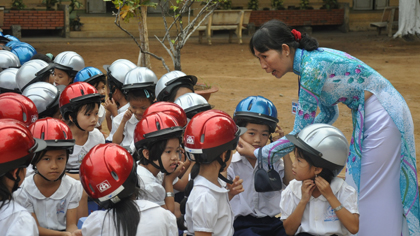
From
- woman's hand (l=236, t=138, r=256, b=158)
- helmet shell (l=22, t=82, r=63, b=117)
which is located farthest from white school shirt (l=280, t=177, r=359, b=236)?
helmet shell (l=22, t=82, r=63, b=117)

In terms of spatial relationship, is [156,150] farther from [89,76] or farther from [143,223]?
[89,76]

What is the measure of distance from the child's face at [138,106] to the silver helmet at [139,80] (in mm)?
133

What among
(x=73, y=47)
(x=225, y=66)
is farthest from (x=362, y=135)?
(x=73, y=47)

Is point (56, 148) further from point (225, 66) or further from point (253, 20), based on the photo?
point (253, 20)

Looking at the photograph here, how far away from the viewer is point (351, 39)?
19266 mm

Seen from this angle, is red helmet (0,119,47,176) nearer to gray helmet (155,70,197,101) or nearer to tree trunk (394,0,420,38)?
gray helmet (155,70,197,101)

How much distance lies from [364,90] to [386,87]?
0.15 meters

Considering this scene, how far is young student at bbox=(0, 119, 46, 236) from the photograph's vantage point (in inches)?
99.7

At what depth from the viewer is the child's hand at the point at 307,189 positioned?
2.99 m

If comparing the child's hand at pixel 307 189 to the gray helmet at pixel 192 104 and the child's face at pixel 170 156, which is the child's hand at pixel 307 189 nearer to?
the child's face at pixel 170 156

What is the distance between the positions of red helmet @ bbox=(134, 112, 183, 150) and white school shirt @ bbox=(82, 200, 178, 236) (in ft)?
2.14

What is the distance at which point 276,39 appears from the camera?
3.21 m

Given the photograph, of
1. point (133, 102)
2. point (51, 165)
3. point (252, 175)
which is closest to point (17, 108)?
point (51, 165)

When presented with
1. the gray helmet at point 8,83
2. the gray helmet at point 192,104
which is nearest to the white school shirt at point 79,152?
the gray helmet at point 192,104
